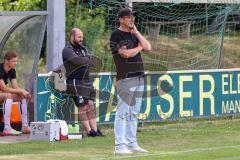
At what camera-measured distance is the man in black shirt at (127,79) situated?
12.9 meters

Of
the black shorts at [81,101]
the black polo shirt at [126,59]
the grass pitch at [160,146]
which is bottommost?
the grass pitch at [160,146]

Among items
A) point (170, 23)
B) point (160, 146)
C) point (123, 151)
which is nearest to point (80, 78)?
point (160, 146)

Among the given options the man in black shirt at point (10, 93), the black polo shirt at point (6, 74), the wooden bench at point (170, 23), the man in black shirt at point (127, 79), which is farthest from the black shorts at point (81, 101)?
the wooden bench at point (170, 23)

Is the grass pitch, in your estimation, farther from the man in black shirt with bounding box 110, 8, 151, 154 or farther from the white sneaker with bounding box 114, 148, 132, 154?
the man in black shirt with bounding box 110, 8, 151, 154

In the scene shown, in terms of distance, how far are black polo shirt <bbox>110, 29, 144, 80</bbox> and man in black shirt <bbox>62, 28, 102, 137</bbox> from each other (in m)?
2.69

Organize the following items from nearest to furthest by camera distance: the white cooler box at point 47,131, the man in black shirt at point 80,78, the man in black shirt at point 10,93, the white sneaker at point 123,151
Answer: the white sneaker at point 123,151 < the white cooler box at point 47,131 < the man in black shirt at point 80,78 < the man in black shirt at point 10,93

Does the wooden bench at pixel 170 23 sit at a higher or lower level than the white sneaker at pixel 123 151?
higher

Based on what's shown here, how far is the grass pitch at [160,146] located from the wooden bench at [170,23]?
3054 mm

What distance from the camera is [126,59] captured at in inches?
513

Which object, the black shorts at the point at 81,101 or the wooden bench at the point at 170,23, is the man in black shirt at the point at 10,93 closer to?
the black shorts at the point at 81,101

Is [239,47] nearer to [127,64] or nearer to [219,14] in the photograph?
[219,14]

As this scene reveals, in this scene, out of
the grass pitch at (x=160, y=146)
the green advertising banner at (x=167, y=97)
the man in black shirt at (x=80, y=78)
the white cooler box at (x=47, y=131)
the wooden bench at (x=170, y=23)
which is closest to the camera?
the grass pitch at (x=160, y=146)

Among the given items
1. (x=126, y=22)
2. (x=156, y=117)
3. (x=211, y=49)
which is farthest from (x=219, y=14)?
(x=126, y=22)

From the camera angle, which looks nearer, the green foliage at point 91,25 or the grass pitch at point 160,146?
the grass pitch at point 160,146
